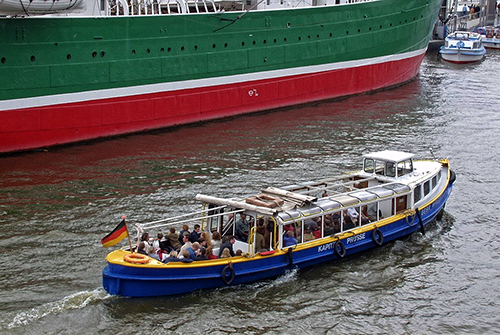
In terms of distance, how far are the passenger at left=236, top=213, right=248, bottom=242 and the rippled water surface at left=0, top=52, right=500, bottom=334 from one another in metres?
1.38

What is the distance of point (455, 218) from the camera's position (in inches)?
902

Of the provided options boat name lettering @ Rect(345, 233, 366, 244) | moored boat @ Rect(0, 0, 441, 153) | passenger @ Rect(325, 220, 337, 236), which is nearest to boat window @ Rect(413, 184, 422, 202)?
boat name lettering @ Rect(345, 233, 366, 244)

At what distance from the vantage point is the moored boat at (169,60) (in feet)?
93.8

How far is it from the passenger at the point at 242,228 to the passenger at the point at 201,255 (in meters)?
1.46

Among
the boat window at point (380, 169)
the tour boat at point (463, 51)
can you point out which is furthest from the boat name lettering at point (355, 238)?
the tour boat at point (463, 51)

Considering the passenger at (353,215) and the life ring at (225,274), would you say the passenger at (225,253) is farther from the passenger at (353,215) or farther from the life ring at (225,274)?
the passenger at (353,215)

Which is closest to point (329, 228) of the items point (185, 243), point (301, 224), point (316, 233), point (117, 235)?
point (316, 233)

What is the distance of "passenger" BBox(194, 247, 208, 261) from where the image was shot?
16938 mm

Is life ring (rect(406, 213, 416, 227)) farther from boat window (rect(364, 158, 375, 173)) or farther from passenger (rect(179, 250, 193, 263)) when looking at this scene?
passenger (rect(179, 250, 193, 263))

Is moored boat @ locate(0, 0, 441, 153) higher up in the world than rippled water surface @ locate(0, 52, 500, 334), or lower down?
higher up

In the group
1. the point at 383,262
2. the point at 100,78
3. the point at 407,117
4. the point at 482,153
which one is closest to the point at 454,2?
the point at 407,117

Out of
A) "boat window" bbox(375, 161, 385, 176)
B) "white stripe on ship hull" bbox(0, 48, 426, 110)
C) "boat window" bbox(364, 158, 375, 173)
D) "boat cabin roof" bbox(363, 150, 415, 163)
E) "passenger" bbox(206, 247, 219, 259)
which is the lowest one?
"passenger" bbox(206, 247, 219, 259)

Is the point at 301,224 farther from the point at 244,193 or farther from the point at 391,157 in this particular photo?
the point at 244,193

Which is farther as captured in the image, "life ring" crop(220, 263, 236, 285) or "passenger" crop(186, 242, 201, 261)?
"passenger" crop(186, 242, 201, 261)
